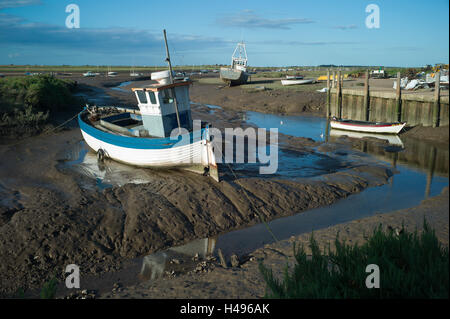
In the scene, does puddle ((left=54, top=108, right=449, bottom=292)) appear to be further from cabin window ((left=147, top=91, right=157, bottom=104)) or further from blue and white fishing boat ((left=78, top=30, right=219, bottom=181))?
cabin window ((left=147, top=91, right=157, bottom=104))

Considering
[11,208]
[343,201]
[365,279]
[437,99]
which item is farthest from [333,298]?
[437,99]

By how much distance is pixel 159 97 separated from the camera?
1462 cm

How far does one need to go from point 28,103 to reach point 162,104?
50.2 ft

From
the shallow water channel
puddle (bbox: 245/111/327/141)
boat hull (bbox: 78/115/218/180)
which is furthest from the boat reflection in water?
puddle (bbox: 245/111/327/141)

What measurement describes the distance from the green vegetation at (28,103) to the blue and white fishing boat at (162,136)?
7.32 meters

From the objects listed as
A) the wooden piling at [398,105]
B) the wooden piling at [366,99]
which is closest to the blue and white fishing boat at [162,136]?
the wooden piling at [398,105]

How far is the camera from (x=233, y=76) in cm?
5303

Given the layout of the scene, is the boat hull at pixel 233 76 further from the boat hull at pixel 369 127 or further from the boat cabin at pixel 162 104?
the boat cabin at pixel 162 104

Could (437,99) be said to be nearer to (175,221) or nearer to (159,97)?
(159,97)

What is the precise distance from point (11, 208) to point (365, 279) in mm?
10591

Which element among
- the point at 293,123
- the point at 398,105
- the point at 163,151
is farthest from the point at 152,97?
the point at 293,123

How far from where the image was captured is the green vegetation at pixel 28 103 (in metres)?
21.6

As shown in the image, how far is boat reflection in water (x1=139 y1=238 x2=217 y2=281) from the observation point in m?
7.98

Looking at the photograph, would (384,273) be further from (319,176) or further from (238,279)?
(319,176)
